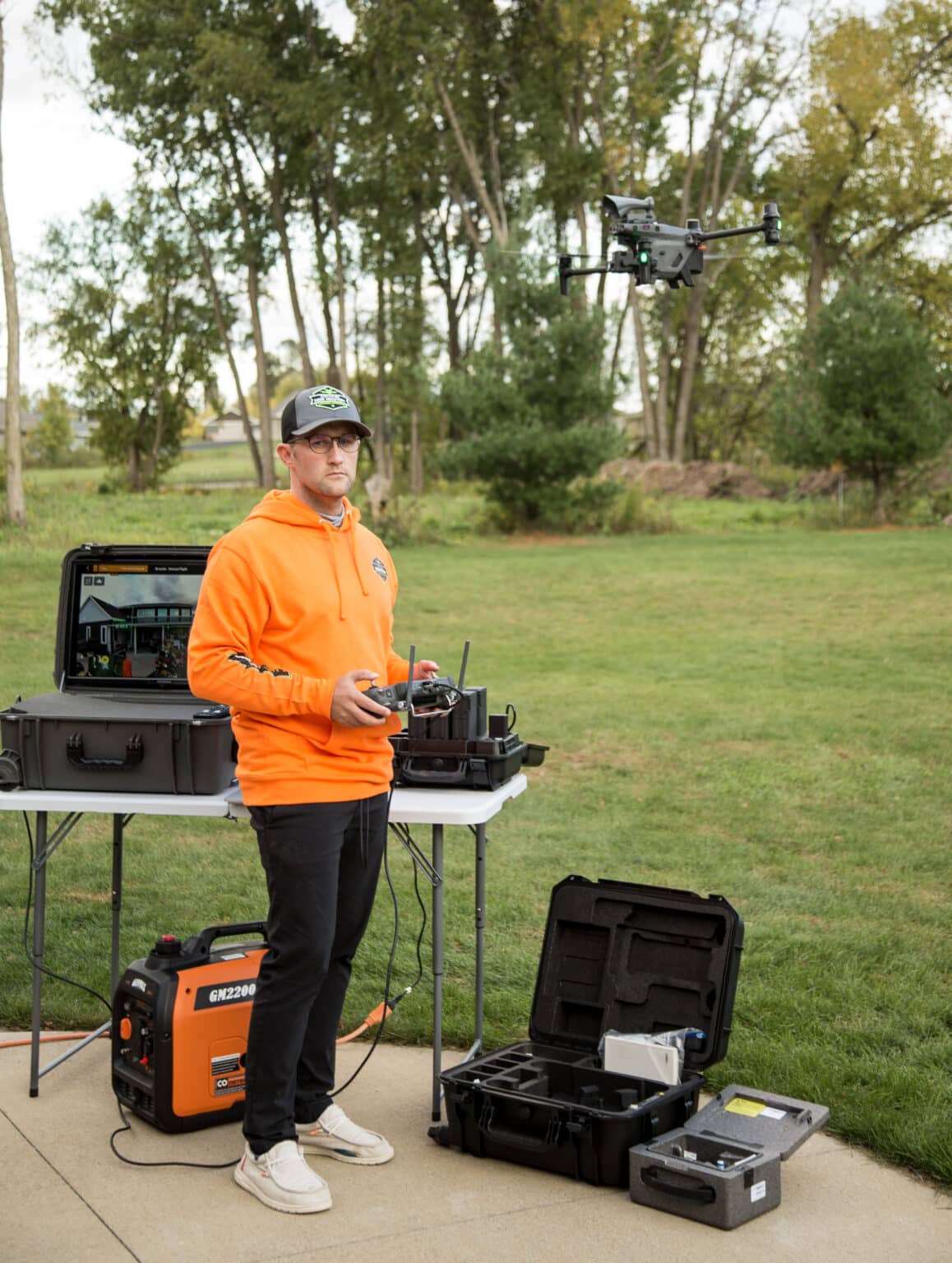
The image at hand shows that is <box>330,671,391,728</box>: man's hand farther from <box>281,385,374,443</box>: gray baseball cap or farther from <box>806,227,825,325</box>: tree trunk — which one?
<box>806,227,825,325</box>: tree trunk

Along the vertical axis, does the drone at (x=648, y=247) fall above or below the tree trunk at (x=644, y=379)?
below

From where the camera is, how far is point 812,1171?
3.59 metres

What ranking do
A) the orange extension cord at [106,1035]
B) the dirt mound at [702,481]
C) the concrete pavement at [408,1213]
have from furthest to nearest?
1. the dirt mound at [702,481]
2. the orange extension cord at [106,1035]
3. the concrete pavement at [408,1213]

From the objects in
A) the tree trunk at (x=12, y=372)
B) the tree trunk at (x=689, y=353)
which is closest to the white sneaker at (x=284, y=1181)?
the tree trunk at (x=12, y=372)

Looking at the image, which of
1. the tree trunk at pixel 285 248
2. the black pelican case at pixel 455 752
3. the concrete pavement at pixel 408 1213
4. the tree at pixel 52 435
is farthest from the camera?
the tree at pixel 52 435

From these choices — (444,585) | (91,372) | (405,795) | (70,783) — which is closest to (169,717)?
(70,783)

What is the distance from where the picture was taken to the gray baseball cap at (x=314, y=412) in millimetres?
3340

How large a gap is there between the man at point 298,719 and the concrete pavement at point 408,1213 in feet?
0.50

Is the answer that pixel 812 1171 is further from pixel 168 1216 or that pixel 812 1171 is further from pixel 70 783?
pixel 70 783

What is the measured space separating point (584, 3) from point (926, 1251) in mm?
32650

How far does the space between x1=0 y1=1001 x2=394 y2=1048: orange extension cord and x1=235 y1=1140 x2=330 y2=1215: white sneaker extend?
966 mm

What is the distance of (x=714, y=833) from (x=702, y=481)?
28262mm

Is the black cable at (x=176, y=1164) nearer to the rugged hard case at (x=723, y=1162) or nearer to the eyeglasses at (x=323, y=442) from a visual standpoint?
the rugged hard case at (x=723, y=1162)

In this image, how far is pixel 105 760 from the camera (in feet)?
12.9
